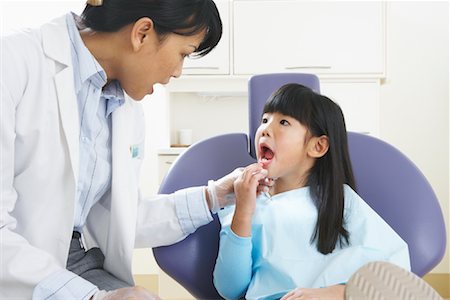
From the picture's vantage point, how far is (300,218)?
142cm

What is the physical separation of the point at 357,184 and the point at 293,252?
0.90 ft

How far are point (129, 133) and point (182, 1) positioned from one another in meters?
0.35

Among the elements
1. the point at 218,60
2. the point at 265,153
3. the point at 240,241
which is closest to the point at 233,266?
the point at 240,241

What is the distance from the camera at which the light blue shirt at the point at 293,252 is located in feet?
4.37

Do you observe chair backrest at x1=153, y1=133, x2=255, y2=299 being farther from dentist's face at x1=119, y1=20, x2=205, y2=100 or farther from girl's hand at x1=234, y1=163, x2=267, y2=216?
dentist's face at x1=119, y1=20, x2=205, y2=100

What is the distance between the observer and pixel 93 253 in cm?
148

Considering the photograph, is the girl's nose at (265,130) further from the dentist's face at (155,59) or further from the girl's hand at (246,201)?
the dentist's face at (155,59)

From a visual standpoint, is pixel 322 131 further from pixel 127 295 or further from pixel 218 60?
pixel 218 60

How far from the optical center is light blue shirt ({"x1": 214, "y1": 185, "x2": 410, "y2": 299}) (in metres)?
1.33

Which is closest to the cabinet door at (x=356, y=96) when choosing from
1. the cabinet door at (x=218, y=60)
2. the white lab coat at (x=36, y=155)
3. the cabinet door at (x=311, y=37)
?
the cabinet door at (x=311, y=37)

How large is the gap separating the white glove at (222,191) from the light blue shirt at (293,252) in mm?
51

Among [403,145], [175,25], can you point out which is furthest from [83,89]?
[403,145]

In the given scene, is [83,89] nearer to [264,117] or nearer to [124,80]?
[124,80]

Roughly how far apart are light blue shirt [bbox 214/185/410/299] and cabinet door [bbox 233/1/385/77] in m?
1.92
